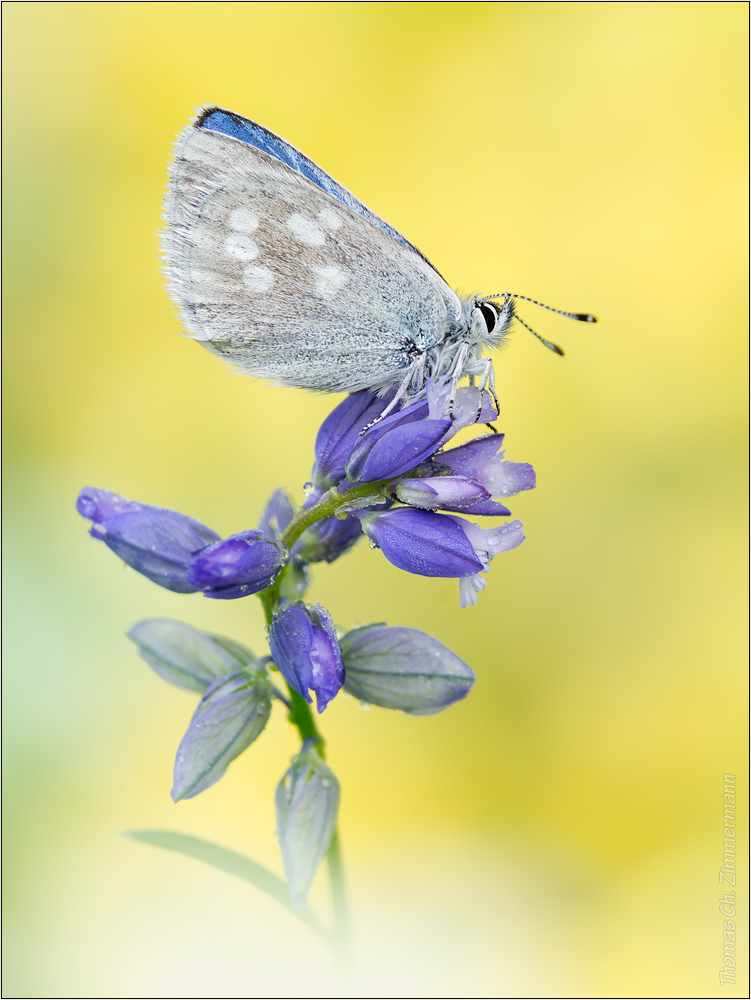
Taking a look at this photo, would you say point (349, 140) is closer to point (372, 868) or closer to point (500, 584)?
point (500, 584)

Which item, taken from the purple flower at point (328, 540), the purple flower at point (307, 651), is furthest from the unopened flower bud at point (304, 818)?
the purple flower at point (328, 540)

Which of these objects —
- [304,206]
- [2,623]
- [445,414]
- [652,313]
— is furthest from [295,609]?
[652,313]

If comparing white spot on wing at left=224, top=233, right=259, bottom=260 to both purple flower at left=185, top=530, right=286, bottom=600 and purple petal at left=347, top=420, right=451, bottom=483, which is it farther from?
purple flower at left=185, top=530, right=286, bottom=600

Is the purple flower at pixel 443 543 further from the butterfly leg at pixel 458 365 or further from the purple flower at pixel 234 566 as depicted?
the butterfly leg at pixel 458 365

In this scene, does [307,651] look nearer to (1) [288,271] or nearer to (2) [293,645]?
(2) [293,645]

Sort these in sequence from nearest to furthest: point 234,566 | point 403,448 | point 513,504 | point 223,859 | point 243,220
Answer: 1. point 234,566
2. point 403,448
3. point 243,220
4. point 223,859
5. point 513,504

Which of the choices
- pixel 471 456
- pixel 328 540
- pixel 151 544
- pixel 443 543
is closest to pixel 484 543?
pixel 443 543

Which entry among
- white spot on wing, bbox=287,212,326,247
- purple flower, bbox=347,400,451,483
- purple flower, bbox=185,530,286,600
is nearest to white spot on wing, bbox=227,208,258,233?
white spot on wing, bbox=287,212,326,247

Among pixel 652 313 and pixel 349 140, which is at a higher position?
pixel 349 140
